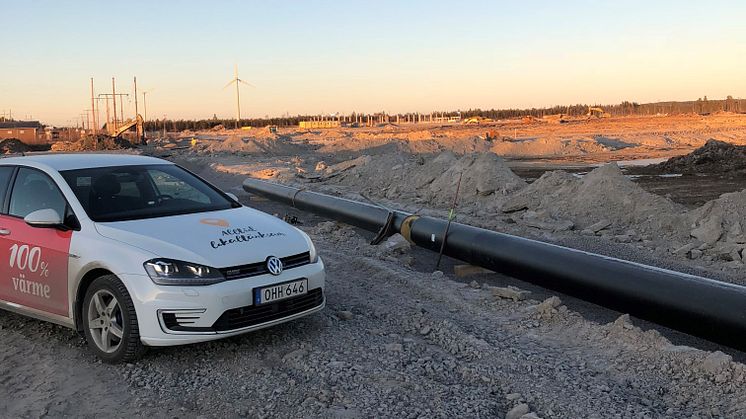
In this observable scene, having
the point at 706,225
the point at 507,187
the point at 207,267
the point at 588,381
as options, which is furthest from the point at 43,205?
the point at 507,187

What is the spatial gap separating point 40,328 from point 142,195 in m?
1.53

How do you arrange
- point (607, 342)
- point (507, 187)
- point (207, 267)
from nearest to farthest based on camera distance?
point (207, 267)
point (607, 342)
point (507, 187)

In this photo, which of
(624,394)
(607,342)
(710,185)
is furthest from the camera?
(710,185)

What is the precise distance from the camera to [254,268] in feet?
16.4

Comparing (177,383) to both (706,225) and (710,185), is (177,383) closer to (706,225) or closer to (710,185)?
(706,225)

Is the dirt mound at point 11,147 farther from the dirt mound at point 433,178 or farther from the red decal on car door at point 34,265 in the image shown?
the red decal on car door at point 34,265

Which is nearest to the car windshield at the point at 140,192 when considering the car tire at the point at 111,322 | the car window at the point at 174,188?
the car window at the point at 174,188

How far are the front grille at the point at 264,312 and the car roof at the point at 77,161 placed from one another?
224cm

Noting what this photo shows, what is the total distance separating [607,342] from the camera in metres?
5.42

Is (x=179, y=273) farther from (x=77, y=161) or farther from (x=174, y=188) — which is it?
(x=77, y=161)

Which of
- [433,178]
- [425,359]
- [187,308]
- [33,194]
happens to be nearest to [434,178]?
[433,178]

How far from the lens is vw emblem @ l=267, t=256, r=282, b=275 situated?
16.6ft

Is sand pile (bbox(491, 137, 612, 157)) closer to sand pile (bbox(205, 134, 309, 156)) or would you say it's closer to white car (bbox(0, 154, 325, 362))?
sand pile (bbox(205, 134, 309, 156))

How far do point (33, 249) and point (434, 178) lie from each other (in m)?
12.9
